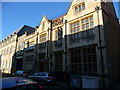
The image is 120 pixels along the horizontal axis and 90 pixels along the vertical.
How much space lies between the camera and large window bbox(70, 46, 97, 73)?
1237 cm

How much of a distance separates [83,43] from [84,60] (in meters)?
2.37

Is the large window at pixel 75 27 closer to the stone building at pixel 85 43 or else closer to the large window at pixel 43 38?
the stone building at pixel 85 43

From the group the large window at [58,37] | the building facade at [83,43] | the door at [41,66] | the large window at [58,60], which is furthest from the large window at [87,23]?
the door at [41,66]

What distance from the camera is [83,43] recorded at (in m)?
13.5

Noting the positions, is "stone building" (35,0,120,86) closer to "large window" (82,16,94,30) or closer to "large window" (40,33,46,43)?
"large window" (82,16,94,30)

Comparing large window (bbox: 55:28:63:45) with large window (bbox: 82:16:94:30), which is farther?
large window (bbox: 55:28:63:45)

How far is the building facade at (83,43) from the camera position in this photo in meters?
11.7

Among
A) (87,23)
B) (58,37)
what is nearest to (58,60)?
(58,37)

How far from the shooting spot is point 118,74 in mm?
13484

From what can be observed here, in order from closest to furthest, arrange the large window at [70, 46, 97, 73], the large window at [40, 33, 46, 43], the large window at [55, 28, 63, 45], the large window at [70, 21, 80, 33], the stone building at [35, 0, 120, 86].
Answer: the stone building at [35, 0, 120, 86] < the large window at [70, 46, 97, 73] < the large window at [70, 21, 80, 33] < the large window at [55, 28, 63, 45] < the large window at [40, 33, 46, 43]

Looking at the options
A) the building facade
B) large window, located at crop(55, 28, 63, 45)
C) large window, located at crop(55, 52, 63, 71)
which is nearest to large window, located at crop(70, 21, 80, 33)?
the building facade

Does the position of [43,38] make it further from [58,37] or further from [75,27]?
[75,27]

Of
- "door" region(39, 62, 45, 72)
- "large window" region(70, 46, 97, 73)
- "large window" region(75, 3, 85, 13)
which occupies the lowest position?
"door" region(39, 62, 45, 72)

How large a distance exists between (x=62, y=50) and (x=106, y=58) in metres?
7.16
